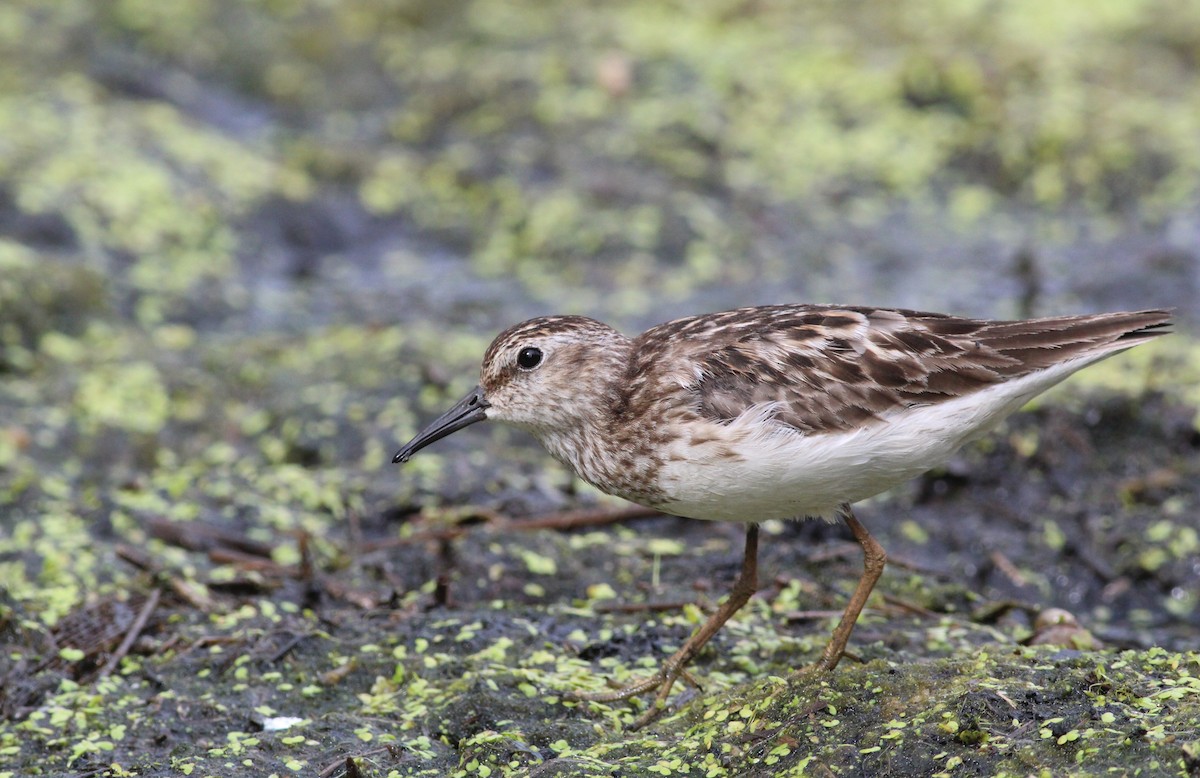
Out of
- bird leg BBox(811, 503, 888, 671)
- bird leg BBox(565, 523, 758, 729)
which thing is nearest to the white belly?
bird leg BBox(811, 503, 888, 671)

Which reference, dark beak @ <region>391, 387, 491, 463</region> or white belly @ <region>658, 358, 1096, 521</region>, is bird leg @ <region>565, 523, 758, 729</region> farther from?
dark beak @ <region>391, 387, 491, 463</region>

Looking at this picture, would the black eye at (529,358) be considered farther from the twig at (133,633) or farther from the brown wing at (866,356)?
the twig at (133,633)

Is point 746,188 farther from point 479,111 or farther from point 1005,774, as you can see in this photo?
point 1005,774

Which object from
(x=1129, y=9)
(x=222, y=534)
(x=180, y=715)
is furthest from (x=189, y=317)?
(x=1129, y=9)

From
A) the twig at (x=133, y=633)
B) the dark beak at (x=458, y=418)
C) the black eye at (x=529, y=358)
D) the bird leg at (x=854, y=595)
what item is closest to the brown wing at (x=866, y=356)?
the bird leg at (x=854, y=595)

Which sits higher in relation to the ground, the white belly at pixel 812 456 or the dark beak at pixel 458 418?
the dark beak at pixel 458 418

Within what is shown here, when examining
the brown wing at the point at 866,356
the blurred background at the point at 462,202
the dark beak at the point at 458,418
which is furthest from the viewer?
the blurred background at the point at 462,202

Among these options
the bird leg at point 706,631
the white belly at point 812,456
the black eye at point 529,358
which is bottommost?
the bird leg at point 706,631
